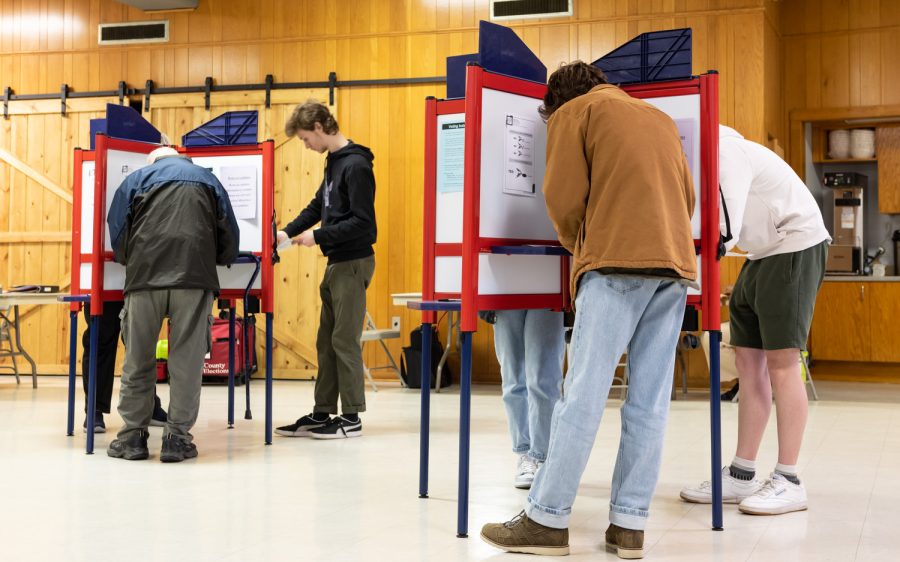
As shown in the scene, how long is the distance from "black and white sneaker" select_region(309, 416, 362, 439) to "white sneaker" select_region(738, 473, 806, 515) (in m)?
2.26

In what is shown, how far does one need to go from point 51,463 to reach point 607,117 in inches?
118

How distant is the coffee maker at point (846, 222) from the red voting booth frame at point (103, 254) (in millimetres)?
5709

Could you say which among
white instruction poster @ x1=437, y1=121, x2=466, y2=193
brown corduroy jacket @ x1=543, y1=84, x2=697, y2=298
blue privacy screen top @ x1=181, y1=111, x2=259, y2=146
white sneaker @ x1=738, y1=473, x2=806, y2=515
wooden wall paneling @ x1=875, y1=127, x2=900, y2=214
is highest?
wooden wall paneling @ x1=875, y1=127, x2=900, y2=214

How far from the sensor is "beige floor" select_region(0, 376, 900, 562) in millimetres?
2768

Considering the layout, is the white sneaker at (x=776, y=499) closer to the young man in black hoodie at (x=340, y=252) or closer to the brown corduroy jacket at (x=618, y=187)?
the brown corduroy jacket at (x=618, y=187)

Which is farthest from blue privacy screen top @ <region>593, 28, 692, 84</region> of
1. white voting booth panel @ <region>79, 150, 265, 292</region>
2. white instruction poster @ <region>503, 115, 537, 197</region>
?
white voting booth panel @ <region>79, 150, 265, 292</region>

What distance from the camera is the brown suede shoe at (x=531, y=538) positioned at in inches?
105

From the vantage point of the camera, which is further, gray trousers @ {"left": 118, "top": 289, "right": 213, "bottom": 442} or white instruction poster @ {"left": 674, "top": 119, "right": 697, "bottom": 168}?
gray trousers @ {"left": 118, "top": 289, "right": 213, "bottom": 442}

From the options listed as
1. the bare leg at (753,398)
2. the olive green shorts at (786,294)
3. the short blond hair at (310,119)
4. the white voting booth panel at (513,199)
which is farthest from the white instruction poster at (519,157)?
the short blond hair at (310,119)

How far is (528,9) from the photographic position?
27.0 ft

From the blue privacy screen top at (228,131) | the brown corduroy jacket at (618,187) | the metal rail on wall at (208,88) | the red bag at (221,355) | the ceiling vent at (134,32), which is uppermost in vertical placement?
the ceiling vent at (134,32)

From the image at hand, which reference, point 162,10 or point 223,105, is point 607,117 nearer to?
point 223,105

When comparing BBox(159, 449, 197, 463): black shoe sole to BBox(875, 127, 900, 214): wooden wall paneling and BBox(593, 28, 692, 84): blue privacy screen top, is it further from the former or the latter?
BBox(875, 127, 900, 214): wooden wall paneling

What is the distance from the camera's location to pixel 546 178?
2.61 meters
